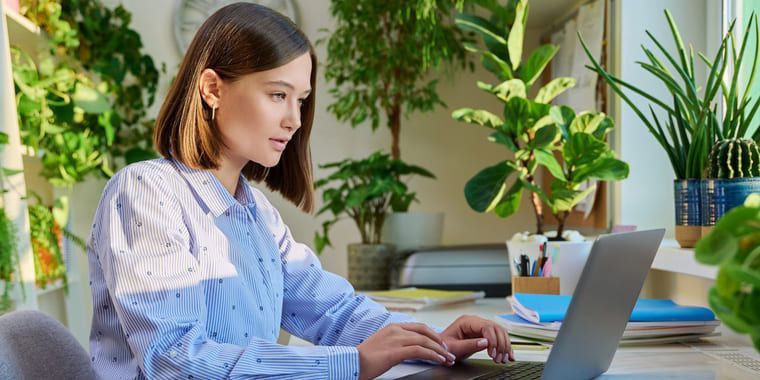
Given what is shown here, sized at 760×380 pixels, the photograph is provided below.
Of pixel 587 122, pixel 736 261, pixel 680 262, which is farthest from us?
pixel 587 122

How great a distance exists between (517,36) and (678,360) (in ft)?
3.13

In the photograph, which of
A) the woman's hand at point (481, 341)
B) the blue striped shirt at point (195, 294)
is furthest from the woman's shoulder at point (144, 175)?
the woman's hand at point (481, 341)

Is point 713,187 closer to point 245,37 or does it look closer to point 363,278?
point 245,37

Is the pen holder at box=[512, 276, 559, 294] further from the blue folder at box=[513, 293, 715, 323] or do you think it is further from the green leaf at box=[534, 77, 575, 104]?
the green leaf at box=[534, 77, 575, 104]

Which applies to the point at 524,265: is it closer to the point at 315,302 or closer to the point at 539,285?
the point at 539,285

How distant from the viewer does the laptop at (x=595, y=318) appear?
91 centimetres

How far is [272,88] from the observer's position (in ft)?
4.05

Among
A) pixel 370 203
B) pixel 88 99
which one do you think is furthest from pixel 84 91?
pixel 370 203

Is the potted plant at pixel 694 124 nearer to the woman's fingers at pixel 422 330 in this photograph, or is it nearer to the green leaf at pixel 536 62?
the green leaf at pixel 536 62

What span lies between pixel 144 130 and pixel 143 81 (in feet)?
0.68

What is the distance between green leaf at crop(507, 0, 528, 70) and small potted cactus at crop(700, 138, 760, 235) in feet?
2.00

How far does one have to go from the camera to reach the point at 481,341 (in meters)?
1.20

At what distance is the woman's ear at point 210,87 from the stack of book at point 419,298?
0.80m

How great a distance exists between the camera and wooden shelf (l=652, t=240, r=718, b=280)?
4.74 ft
